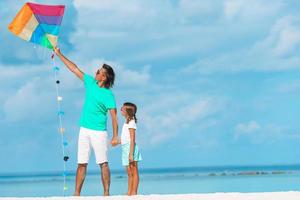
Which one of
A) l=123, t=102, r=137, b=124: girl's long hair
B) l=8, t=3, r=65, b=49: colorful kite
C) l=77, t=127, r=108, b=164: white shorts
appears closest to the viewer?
l=77, t=127, r=108, b=164: white shorts

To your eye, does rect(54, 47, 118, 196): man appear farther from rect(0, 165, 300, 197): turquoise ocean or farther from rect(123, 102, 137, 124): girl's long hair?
rect(0, 165, 300, 197): turquoise ocean

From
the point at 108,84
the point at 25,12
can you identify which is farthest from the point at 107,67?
the point at 25,12

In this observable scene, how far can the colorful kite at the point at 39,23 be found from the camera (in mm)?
14125

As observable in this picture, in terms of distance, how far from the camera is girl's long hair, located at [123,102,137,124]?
1342 centimetres

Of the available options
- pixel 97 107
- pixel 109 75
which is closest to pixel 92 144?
pixel 97 107

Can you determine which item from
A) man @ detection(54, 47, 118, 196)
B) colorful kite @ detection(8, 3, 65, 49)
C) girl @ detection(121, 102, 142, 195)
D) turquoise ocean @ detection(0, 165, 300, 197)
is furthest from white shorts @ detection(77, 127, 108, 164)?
turquoise ocean @ detection(0, 165, 300, 197)

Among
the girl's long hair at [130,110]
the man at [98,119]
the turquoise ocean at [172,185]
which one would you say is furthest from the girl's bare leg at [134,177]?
the turquoise ocean at [172,185]

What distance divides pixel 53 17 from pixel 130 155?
2682mm

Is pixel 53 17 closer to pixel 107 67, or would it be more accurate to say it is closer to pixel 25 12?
pixel 25 12

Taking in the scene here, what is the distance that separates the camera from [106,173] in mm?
13172

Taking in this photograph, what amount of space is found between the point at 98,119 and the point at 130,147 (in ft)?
2.44

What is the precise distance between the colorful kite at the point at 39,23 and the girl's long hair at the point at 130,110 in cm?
164

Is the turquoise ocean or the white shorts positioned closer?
the white shorts

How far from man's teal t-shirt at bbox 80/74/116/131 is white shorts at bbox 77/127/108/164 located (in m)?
0.08
